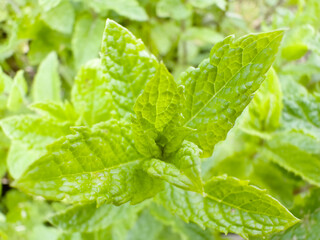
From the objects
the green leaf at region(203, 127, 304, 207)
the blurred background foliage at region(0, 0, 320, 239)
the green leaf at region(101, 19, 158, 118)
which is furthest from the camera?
the green leaf at region(203, 127, 304, 207)

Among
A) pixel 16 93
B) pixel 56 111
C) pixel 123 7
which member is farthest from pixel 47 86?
pixel 123 7

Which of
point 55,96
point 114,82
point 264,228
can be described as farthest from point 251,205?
point 55,96

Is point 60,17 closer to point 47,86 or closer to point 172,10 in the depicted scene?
point 47,86

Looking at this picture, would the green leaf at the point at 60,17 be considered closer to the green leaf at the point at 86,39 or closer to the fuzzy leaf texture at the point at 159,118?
the green leaf at the point at 86,39

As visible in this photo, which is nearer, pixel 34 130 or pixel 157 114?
pixel 157 114

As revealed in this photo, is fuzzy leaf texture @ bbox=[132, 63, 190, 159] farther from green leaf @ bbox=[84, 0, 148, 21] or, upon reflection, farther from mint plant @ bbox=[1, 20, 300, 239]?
green leaf @ bbox=[84, 0, 148, 21]

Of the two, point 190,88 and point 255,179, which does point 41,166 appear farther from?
point 255,179

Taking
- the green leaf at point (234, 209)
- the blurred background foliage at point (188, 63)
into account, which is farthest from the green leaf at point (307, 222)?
the green leaf at point (234, 209)

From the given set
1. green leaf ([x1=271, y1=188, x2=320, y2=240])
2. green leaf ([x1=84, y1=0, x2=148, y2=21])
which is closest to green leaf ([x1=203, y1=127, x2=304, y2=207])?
green leaf ([x1=271, y1=188, x2=320, y2=240])
